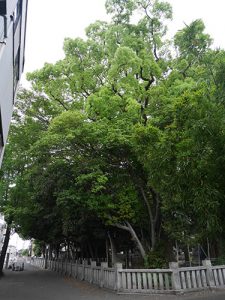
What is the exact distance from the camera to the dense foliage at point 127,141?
28.0ft

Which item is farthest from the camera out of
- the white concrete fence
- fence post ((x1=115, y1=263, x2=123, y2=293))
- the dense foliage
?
fence post ((x1=115, y1=263, x2=123, y2=293))

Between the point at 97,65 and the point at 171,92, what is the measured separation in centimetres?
622

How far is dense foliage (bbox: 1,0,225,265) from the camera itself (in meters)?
8.53

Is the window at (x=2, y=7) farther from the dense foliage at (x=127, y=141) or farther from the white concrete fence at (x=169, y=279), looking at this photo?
the white concrete fence at (x=169, y=279)

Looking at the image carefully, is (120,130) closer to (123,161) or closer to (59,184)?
(123,161)

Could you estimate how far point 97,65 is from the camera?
19000mm

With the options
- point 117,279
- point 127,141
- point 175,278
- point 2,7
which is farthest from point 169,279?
point 2,7

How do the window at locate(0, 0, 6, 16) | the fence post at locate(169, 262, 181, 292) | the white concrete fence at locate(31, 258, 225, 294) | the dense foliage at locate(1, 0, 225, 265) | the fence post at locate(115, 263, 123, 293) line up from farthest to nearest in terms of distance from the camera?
the fence post at locate(115, 263, 123, 293)
the white concrete fence at locate(31, 258, 225, 294)
the fence post at locate(169, 262, 181, 292)
the dense foliage at locate(1, 0, 225, 265)
the window at locate(0, 0, 6, 16)

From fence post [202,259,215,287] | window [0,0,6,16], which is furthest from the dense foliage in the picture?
window [0,0,6,16]

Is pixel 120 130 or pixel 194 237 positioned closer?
pixel 194 237

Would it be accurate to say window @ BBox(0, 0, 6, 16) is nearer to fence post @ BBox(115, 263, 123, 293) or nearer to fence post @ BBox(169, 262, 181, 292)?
fence post @ BBox(169, 262, 181, 292)

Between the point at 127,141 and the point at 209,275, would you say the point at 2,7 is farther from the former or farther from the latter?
the point at 209,275

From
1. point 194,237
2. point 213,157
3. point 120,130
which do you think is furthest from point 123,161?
point 213,157

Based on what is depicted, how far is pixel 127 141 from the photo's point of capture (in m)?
13.1
